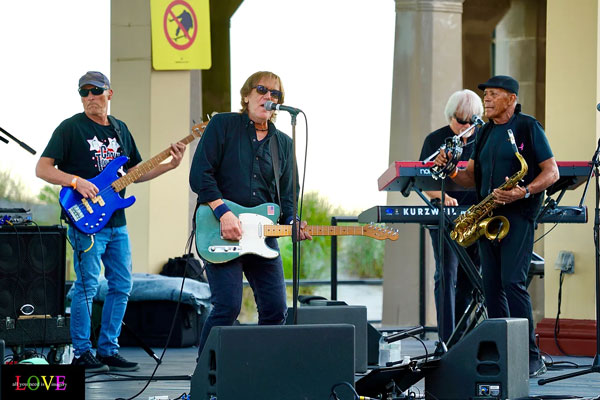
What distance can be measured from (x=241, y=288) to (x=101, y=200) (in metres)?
1.69

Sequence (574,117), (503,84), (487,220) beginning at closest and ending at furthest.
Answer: (487,220)
(503,84)
(574,117)

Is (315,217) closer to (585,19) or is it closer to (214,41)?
(214,41)

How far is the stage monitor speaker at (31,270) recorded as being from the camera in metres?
Answer: 7.29

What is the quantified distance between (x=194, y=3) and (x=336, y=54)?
380cm

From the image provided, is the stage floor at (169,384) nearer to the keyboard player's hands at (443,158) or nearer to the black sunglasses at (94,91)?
the keyboard player's hands at (443,158)

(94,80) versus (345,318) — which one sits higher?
(94,80)

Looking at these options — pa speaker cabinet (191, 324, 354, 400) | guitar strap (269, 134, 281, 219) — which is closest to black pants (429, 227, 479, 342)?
guitar strap (269, 134, 281, 219)

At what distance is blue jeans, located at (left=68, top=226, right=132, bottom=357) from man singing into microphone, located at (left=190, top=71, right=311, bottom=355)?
4.95ft

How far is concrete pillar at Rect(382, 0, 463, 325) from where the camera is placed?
10.5 meters

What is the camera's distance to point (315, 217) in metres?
12.9

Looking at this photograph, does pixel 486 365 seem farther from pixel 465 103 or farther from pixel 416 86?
pixel 416 86

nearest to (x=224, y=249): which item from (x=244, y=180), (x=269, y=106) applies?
(x=244, y=180)

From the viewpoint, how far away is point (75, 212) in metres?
6.95

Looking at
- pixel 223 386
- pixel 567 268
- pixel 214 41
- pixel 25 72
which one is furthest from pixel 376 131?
pixel 223 386
